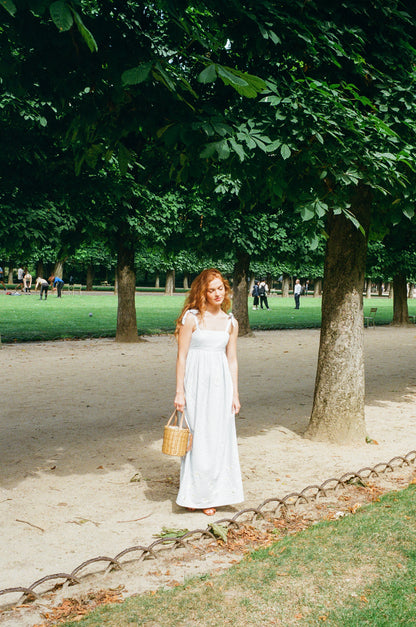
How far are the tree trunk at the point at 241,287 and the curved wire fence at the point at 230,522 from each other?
13.2m

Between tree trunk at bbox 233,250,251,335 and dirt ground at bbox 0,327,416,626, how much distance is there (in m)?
6.09

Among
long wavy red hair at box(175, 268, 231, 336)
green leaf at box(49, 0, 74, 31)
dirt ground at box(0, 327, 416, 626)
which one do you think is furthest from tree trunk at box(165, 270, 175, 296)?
green leaf at box(49, 0, 74, 31)

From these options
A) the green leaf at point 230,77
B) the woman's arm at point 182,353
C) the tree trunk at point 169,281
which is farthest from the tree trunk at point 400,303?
the tree trunk at point 169,281

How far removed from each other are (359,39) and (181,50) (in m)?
1.69

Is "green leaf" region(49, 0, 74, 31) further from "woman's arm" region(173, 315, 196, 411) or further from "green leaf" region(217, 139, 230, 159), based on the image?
"woman's arm" region(173, 315, 196, 411)

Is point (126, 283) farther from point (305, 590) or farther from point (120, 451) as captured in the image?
point (305, 590)

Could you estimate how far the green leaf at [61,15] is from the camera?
2.71 metres

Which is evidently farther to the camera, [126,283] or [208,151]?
[126,283]

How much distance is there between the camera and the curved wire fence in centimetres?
346

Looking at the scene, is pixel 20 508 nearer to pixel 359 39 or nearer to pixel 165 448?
pixel 165 448

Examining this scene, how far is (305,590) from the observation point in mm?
3479

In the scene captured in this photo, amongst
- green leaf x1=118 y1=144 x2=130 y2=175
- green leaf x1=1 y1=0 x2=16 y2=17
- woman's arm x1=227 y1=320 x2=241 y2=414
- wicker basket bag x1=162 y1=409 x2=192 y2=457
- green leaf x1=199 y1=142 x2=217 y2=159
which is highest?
green leaf x1=1 y1=0 x2=16 y2=17

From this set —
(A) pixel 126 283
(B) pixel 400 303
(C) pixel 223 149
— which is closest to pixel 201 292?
(C) pixel 223 149

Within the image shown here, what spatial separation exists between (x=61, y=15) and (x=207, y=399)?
304 cm
